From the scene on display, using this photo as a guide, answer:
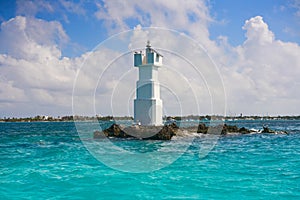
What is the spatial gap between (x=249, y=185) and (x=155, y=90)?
70.5 feet

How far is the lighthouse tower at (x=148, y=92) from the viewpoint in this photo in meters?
33.7

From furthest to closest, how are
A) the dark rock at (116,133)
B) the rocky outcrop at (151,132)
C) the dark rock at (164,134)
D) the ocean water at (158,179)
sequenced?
the dark rock at (116,133)
the rocky outcrop at (151,132)
the dark rock at (164,134)
the ocean water at (158,179)

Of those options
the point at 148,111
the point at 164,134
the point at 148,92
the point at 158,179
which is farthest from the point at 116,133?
the point at 158,179

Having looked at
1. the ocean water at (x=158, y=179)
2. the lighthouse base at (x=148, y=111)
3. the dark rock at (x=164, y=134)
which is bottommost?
the ocean water at (x=158, y=179)

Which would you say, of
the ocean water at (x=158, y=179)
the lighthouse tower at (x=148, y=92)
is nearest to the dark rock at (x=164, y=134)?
the lighthouse tower at (x=148, y=92)

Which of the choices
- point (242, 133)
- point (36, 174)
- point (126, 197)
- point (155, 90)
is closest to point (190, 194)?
point (126, 197)

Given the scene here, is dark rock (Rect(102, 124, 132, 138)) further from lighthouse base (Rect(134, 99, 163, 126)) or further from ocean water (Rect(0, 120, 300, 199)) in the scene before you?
ocean water (Rect(0, 120, 300, 199))

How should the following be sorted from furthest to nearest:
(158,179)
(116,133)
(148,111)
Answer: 1. (116,133)
2. (148,111)
3. (158,179)

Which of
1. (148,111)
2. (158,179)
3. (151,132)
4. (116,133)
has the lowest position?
(158,179)

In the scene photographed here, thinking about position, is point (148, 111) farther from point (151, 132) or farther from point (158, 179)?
point (158, 179)

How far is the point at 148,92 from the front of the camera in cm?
3378

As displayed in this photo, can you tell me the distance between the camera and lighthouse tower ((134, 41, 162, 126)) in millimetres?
33719

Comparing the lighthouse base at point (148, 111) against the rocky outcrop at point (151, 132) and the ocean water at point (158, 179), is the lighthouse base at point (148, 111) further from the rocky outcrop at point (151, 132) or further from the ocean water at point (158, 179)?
the ocean water at point (158, 179)

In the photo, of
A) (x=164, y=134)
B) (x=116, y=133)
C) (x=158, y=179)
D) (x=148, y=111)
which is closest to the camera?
(x=158, y=179)
